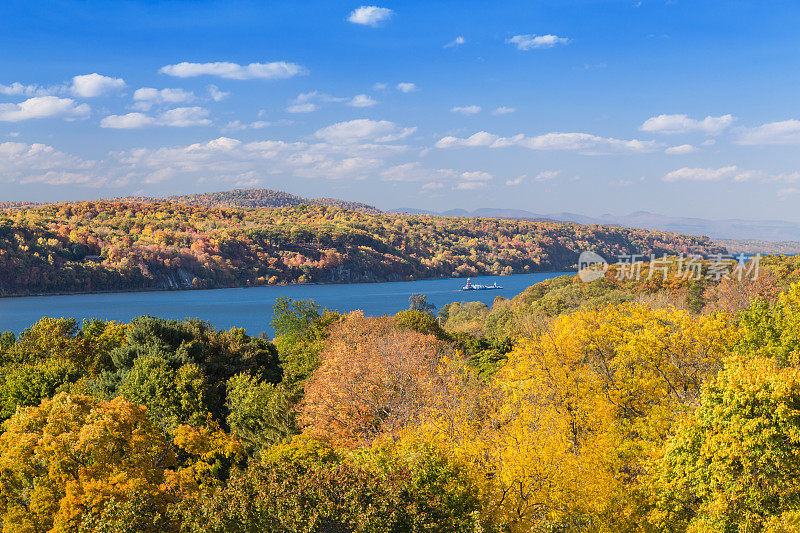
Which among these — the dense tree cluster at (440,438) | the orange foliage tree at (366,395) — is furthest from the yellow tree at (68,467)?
the orange foliage tree at (366,395)

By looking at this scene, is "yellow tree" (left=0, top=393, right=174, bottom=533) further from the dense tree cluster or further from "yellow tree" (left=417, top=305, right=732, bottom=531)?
"yellow tree" (left=417, top=305, right=732, bottom=531)

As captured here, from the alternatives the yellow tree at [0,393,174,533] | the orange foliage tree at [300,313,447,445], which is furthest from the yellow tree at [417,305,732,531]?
the yellow tree at [0,393,174,533]

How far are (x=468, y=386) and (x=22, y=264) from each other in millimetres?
152172

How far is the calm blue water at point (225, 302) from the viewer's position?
115456mm

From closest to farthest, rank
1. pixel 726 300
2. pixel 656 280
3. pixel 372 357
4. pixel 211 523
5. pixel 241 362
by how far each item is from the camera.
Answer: pixel 211 523, pixel 372 357, pixel 241 362, pixel 726 300, pixel 656 280

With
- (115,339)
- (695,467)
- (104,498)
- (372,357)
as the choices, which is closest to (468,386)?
(372,357)

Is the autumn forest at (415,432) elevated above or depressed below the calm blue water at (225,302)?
above

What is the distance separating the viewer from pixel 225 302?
474 feet

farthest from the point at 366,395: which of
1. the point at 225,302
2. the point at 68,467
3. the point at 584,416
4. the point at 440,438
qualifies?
the point at 225,302

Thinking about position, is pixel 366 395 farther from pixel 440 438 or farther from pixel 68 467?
pixel 68 467

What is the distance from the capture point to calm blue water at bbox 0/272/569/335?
115m

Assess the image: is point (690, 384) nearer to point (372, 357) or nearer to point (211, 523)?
point (372, 357)

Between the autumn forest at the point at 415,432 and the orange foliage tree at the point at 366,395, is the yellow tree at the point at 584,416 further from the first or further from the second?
the orange foliage tree at the point at 366,395

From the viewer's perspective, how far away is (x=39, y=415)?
1662 cm
